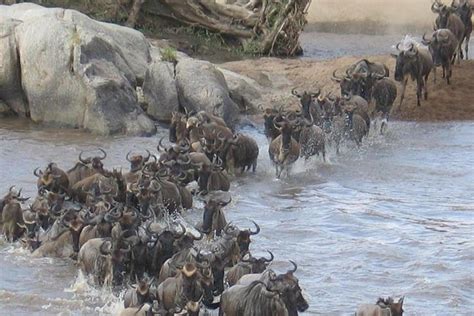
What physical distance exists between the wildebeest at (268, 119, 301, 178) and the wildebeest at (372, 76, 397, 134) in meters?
3.65

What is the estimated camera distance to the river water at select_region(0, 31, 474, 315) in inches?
508

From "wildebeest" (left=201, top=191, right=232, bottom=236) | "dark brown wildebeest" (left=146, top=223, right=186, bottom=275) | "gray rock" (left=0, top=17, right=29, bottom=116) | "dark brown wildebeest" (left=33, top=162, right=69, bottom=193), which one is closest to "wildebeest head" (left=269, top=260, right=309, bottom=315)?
"dark brown wildebeest" (left=146, top=223, right=186, bottom=275)

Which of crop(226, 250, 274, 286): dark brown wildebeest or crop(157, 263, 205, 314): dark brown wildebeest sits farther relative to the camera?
crop(226, 250, 274, 286): dark brown wildebeest

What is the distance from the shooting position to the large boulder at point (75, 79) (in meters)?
20.7

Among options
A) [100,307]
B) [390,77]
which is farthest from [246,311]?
[390,77]

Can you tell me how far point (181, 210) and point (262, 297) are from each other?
4734 mm

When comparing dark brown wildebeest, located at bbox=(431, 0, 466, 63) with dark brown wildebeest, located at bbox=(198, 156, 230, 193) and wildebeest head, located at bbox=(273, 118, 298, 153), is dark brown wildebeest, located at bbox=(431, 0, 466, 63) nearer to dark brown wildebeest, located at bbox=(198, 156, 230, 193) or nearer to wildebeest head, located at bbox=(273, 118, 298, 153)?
wildebeest head, located at bbox=(273, 118, 298, 153)

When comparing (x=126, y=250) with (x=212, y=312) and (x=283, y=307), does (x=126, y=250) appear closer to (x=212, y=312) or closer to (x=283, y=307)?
(x=212, y=312)

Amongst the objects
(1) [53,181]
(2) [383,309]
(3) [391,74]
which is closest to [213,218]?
(1) [53,181]

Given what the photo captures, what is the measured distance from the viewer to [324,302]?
12.8 m

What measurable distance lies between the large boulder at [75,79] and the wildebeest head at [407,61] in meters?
5.08

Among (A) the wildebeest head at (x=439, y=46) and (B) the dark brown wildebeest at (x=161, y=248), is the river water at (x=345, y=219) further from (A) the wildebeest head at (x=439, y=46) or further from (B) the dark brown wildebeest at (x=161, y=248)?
(A) the wildebeest head at (x=439, y=46)

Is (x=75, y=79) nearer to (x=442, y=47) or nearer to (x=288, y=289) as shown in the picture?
(x=442, y=47)

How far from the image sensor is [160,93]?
71.2 feet
